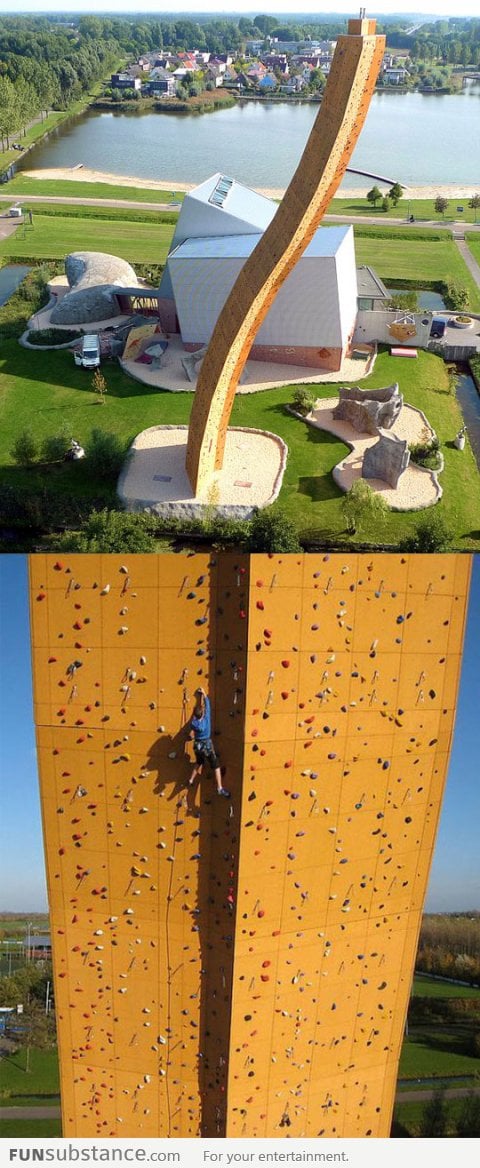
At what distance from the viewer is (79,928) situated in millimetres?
6395

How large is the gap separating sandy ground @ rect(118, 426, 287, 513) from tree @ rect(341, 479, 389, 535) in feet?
4.33

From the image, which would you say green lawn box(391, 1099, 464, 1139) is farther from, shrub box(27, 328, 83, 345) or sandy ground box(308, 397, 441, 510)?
shrub box(27, 328, 83, 345)

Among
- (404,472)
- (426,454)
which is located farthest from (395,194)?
(404,472)

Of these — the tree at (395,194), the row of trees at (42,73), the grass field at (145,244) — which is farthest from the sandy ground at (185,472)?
the row of trees at (42,73)

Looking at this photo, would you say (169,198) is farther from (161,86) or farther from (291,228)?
(161,86)

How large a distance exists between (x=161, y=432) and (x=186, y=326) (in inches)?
192

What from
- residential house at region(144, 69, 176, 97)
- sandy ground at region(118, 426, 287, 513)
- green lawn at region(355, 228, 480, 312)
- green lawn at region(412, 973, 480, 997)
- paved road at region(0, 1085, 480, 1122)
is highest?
residential house at region(144, 69, 176, 97)

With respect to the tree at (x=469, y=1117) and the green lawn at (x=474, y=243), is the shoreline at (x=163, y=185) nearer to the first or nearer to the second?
the green lawn at (x=474, y=243)

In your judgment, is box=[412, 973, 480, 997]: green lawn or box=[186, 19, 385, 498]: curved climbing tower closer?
box=[186, 19, 385, 498]: curved climbing tower

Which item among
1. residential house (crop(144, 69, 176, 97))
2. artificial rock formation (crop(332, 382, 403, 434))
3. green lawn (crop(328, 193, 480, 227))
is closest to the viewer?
artificial rock formation (crop(332, 382, 403, 434))

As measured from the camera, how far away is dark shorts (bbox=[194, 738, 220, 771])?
5688 mm

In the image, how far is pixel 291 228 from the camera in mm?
9945

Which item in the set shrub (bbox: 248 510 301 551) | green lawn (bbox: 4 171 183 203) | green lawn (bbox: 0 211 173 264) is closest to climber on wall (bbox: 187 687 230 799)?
shrub (bbox: 248 510 301 551)
